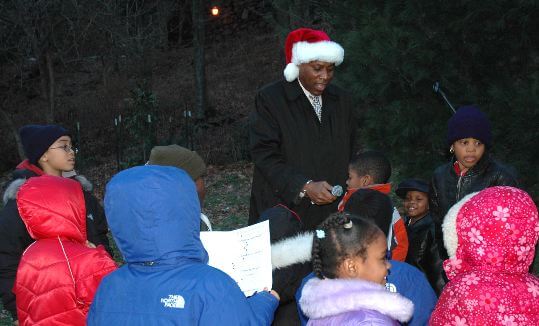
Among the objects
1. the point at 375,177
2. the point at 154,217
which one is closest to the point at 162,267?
the point at 154,217

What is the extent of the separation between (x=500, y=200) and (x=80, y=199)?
233 cm

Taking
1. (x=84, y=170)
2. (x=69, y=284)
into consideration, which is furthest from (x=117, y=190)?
(x=84, y=170)

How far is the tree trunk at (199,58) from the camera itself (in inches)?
840

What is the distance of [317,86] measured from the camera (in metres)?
4.40

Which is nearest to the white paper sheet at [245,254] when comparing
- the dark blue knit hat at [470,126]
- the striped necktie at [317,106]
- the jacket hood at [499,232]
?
the jacket hood at [499,232]

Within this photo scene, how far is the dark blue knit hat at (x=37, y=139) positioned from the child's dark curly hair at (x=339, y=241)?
249 cm

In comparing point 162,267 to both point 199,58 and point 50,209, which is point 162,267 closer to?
point 50,209

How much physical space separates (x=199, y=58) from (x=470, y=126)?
59.4 feet

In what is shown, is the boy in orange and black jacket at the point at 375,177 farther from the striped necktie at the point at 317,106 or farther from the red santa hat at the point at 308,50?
the red santa hat at the point at 308,50

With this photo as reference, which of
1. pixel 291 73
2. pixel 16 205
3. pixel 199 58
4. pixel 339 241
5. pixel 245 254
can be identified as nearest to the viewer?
pixel 339 241

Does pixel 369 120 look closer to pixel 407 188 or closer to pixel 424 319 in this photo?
pixel 407 188

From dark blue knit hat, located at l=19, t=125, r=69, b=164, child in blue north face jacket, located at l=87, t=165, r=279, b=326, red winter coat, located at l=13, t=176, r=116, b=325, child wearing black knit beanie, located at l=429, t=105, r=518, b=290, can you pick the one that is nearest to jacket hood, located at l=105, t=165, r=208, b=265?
child in blue north face jacket, located at l=87, t=165, r=279, b=326

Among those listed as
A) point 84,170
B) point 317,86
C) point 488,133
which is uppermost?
point 317,86

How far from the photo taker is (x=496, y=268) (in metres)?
2.91
